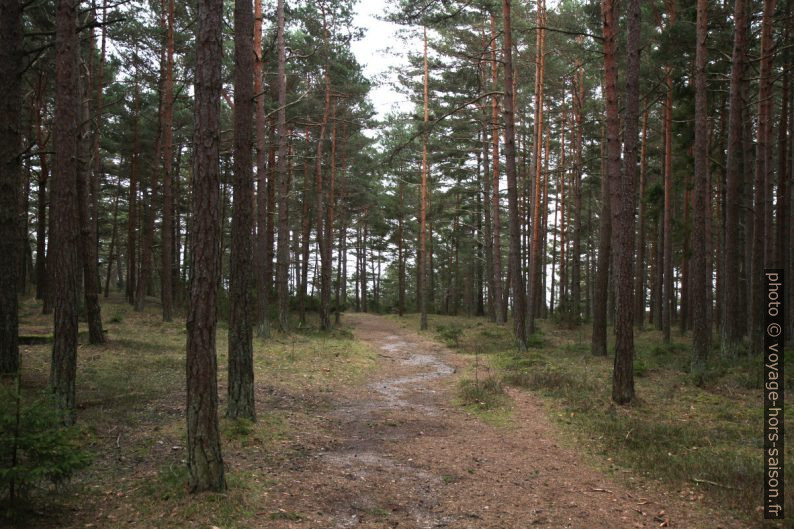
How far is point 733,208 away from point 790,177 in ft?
17.9

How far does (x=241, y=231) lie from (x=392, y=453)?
3694mm

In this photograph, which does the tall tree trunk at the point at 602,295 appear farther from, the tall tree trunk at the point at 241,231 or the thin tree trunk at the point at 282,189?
the tall tree trunk at the point at 241,231

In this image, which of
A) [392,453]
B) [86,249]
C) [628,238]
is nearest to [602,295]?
[628,238]

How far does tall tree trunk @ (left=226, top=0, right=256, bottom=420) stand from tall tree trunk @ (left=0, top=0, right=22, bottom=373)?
370cm

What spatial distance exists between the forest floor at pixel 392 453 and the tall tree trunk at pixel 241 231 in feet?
1.93

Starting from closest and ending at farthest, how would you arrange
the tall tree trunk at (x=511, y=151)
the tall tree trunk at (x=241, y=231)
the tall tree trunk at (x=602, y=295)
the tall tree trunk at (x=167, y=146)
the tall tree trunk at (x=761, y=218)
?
the tall tree trunk at (x=241, y=231)
the tall tree trunk at (x=761, y=218)
the tall tree trunk at (x=602, y=295)
the tall tree trunk at (x=511, y=151)
the tall tree trunk at (x=167, y=146)

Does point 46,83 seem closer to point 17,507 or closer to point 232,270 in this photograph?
point 232,270

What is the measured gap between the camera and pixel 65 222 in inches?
241

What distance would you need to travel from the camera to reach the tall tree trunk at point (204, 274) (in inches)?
184

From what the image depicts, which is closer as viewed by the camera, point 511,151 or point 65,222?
point 65,222

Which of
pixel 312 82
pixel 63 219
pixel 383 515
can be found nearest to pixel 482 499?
pixel 383 515

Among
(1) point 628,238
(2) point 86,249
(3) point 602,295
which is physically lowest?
(3) point 602,295

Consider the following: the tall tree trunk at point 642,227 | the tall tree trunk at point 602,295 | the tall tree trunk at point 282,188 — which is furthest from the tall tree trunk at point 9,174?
the tall tree trunk at point 642,227

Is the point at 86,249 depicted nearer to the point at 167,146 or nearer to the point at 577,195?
the point at 167,146
